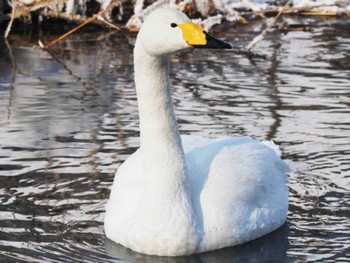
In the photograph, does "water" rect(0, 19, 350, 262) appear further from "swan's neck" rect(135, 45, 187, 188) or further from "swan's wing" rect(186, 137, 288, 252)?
"swan's neck" rect(135, 45, 187, 188)

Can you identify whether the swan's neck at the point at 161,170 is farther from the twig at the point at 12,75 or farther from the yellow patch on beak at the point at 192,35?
the twig at the point at 12,75

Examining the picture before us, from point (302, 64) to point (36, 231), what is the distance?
5858 millimetres

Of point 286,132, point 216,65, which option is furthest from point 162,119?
point 216,65

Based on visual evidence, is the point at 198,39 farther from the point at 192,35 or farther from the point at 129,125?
the point at 129,125

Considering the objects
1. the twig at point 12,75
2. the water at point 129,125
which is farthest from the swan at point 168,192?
the twig at point 12,75

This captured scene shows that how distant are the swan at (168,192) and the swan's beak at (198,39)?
15 cm

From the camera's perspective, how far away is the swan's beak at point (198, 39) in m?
5.56

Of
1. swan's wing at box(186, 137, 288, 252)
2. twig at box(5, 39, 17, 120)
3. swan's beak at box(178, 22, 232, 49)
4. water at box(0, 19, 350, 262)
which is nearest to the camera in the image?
swan's beak at box(178, 22, 232, 49)

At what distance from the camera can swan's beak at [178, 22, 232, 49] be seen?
219 inches

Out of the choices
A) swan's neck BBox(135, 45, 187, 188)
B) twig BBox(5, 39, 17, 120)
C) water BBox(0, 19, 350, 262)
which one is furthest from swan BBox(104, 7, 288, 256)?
twig BBox(5, 39, 17, 120)

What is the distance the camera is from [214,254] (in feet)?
20.9

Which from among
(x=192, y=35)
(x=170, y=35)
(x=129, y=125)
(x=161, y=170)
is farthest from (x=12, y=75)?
(x=192, y=35)

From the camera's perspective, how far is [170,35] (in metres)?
5.79

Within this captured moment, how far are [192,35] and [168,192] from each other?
1.14 m
